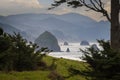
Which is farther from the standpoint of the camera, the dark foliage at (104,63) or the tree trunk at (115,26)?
the tree trunk at (115,26)

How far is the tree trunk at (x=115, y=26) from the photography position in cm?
1602

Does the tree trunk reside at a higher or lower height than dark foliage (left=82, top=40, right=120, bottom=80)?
higher

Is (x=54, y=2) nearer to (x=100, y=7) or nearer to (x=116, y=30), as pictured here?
(x=100, y=7)

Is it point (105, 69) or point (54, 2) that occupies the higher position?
point (54, 2)

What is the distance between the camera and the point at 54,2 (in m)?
16.2

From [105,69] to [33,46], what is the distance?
36.3ft

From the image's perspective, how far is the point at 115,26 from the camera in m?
16.4

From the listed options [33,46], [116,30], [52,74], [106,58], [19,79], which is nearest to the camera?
[106,58]

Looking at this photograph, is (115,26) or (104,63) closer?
(104,63)

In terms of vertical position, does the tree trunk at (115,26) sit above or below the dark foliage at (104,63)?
above

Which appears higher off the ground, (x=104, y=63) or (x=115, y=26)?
(x=115, y=26)

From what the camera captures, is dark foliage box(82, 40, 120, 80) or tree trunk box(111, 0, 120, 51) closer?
dark foliage box(82, 40, 120, 80)

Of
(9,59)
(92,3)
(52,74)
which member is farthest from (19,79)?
(92,3)

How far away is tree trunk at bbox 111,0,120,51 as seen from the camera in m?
16.0
